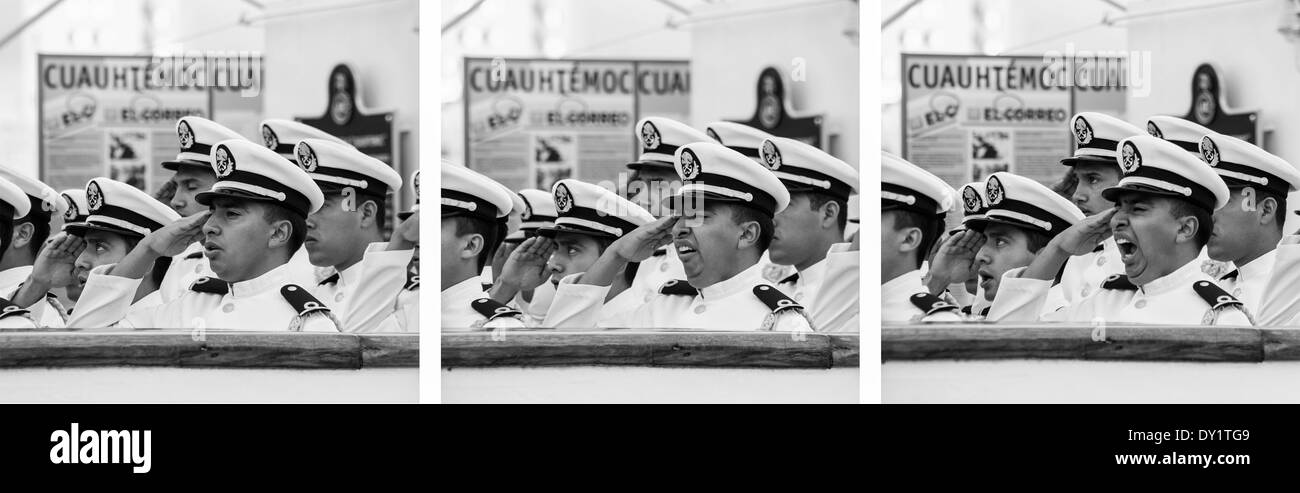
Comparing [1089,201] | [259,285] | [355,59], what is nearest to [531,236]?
[355,59]

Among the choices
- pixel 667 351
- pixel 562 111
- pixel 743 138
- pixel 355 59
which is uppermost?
pixel 355 59

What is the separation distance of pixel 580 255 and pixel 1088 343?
1915 mm

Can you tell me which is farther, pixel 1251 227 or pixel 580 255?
pixel 580 255

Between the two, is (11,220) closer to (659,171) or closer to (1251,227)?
(659,171)

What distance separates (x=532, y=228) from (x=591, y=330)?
1.45ft

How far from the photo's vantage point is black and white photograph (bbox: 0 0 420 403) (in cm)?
669

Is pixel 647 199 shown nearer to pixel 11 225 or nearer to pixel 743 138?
pixel 743 138

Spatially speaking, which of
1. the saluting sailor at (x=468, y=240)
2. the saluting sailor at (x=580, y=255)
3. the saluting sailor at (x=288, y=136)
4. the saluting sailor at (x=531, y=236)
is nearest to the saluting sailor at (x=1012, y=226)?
the saluting sailor at (x=580, y=255)

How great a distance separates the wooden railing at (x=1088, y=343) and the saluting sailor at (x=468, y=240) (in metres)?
1.49

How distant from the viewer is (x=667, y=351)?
6734 mm

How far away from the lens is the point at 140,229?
6.77 metres

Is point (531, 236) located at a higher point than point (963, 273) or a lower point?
higher

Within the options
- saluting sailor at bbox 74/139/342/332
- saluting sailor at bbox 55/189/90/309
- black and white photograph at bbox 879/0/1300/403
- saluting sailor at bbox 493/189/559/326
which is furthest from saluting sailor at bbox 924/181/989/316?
saluting sailor at bbox 55/189/90/309
